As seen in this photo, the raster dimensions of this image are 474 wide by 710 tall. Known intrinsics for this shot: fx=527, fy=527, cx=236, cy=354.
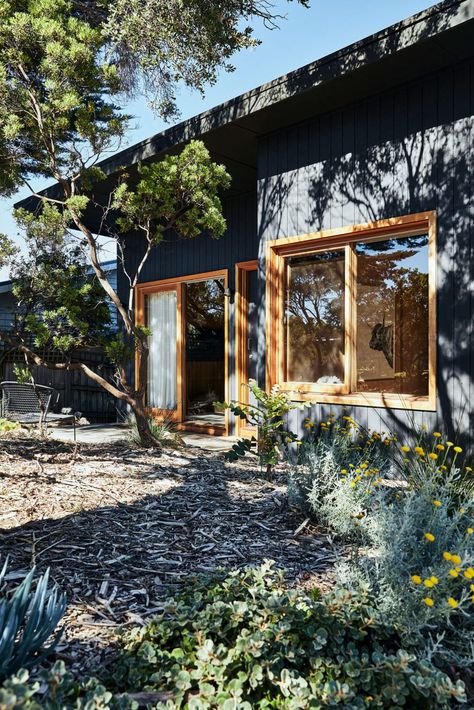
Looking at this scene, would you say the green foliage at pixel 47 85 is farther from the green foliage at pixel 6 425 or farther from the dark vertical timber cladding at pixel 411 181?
the green foliage at pixel 6 425

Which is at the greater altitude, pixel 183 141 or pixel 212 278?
pixel 183 141

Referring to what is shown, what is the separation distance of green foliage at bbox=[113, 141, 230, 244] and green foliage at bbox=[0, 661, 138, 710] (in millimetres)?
3982

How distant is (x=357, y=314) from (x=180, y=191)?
199 cm

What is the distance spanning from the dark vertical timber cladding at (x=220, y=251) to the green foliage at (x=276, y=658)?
5.02m

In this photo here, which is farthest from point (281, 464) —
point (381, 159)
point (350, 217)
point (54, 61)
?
point (54, 61)

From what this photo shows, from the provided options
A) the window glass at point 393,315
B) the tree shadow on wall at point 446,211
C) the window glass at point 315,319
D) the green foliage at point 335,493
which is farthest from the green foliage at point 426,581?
the window glass at point 315,319

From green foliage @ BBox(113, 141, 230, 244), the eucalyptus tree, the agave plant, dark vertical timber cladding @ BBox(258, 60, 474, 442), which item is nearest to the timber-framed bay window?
dark vertical timber cladding @ BBox(258, 60, 474, 442)

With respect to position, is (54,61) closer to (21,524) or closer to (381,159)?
(381,159)

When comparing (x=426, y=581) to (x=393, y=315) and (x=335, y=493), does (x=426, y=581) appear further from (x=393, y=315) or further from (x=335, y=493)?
(x=393, y=315)

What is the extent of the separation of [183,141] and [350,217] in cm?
204

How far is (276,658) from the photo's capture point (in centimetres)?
150

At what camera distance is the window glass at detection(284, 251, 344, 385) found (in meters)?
4.93

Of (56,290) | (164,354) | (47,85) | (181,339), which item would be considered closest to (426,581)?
(47,85)

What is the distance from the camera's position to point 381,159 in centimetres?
447
